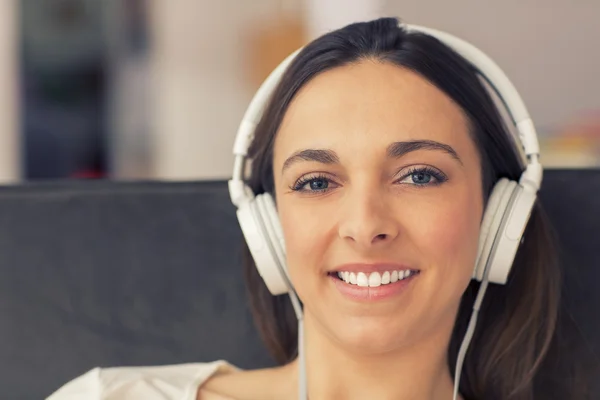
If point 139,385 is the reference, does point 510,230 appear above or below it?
above

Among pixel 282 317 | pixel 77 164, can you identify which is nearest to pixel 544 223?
pixel 282 317

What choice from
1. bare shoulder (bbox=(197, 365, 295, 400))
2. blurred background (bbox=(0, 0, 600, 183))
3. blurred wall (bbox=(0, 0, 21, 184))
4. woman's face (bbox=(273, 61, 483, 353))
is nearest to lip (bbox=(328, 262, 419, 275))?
woman's face (bbox=(273, 61, 483, 353))

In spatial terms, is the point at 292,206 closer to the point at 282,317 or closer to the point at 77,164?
the point at 282,317

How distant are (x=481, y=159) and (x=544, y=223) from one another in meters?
0.19

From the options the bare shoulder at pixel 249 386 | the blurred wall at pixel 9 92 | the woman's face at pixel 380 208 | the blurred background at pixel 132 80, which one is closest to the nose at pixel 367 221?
the woman's face at pixel 380 208

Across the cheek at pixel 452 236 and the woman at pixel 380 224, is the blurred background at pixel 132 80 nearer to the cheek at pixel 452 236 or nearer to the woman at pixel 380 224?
the woman at pixel 380 224

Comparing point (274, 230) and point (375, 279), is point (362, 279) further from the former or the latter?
point (274, 230)

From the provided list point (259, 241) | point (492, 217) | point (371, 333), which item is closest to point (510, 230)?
point (492, 217)

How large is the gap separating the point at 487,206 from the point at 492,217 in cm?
3

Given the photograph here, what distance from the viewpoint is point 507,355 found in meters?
1.43

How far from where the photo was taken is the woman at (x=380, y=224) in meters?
1.18

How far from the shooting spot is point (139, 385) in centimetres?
131

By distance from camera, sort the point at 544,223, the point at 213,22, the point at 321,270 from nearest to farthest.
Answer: the point at 321,270, the point at 544,223, the point at 213,22

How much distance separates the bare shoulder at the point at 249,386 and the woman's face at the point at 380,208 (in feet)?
0.58
